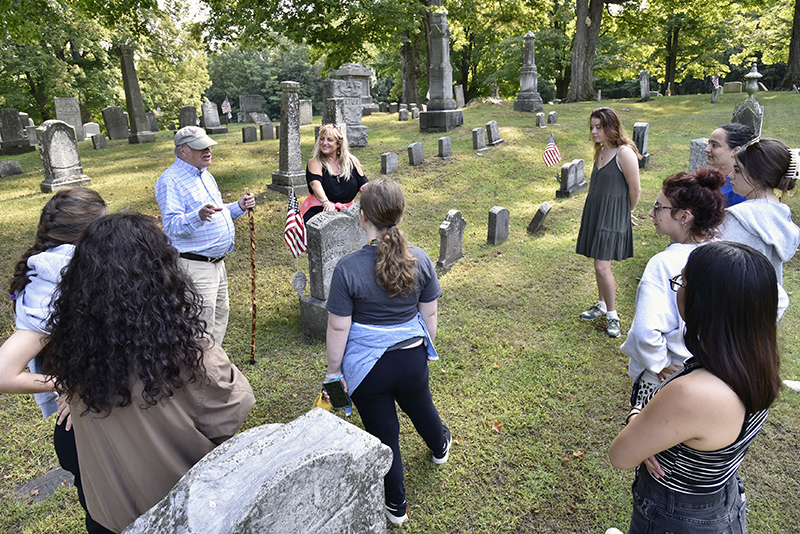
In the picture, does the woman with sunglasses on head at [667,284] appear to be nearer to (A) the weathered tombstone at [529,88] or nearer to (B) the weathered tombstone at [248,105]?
(A) the weathered tombstone at [529,88]

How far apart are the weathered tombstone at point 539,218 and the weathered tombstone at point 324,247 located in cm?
410

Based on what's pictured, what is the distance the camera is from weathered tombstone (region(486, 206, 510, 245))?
24.7 feet

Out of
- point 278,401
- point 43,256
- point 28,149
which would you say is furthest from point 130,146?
point 43,256

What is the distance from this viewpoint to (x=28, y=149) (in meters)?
15.7

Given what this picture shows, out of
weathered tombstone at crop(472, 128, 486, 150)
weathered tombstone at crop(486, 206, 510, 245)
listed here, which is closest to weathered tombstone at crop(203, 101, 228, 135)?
weathered tombstone at crop(472, 128, 486, 150)

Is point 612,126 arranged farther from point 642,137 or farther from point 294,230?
point 642,137

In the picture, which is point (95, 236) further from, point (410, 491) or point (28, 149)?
point (28, 149)

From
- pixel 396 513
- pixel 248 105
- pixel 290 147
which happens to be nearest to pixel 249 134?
pixel 290 147

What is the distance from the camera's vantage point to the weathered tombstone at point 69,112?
18.2m

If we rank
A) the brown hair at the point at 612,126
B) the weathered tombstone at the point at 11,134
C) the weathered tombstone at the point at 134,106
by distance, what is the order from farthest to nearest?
1. the weathered tombstone at the point at 134,106
2. the weathered tombstone at the point at 11,134
3. the brown hair at the point at 612,126

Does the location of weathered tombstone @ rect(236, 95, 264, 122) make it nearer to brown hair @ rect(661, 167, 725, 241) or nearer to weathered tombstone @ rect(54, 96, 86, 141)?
weathered tombstone @ rect(54, 96, 86, 141)

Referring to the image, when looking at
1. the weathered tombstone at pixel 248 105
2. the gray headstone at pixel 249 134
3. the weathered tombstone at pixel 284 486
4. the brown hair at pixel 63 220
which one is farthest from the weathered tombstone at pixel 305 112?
the weathered tombstone at pixel 284 486

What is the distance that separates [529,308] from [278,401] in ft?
10.4

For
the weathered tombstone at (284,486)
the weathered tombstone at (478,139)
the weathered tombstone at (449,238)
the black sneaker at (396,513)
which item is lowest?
the black sneaker at (396,513)
